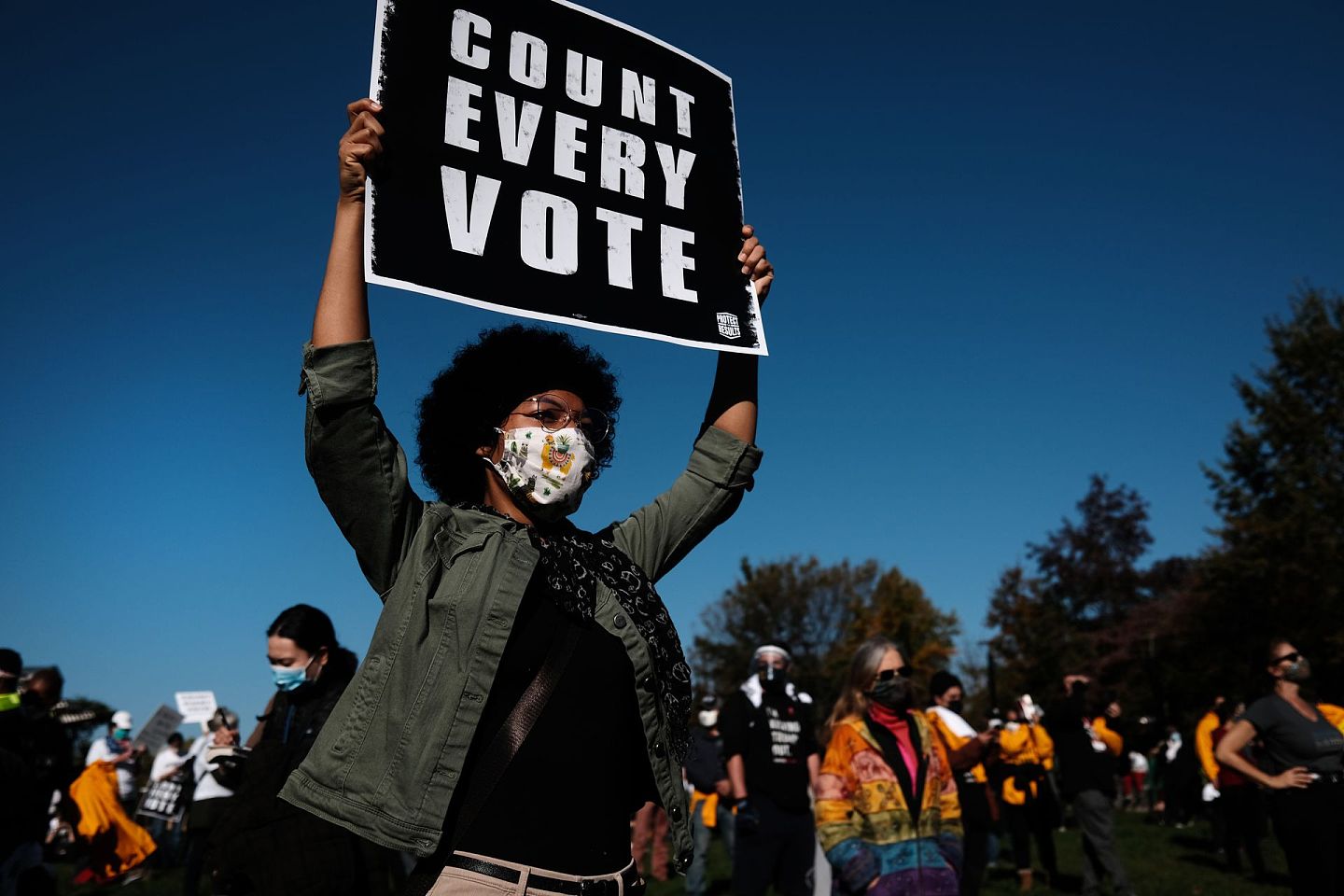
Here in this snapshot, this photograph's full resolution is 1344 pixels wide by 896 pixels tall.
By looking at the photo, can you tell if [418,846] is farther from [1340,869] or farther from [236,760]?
[1340,869]

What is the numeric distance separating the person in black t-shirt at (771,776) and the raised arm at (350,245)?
685cm

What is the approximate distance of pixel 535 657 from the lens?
238 centimetres

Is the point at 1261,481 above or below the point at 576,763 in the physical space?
above

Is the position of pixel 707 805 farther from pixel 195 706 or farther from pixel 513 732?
pixel 513 732

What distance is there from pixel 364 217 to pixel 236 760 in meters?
3.61

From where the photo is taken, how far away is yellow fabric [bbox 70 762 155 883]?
10625mm

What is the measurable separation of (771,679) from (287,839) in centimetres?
506

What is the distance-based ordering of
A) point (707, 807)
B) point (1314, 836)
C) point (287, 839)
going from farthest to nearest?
1. point (707, 807)
2. point (1314, 836)
3. point (287, 839)

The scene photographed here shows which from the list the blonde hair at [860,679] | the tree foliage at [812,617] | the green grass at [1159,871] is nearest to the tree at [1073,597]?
the tree foliage at [812,617]

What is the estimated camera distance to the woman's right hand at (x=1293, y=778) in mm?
6730

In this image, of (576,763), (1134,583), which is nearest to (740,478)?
(576,763)

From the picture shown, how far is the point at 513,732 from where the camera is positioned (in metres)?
2.30

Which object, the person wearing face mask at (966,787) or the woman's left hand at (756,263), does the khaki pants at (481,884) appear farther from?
the person wearing face mask at (966,787)

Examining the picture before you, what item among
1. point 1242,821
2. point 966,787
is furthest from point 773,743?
point 1242,821
